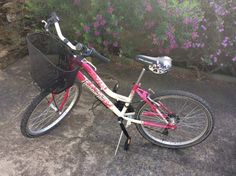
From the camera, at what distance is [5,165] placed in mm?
2695

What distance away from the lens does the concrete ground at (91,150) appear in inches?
109

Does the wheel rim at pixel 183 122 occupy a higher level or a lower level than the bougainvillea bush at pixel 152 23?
lower

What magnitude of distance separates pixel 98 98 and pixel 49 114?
75 cm

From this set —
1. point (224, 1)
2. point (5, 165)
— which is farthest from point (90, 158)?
point (224, 1)

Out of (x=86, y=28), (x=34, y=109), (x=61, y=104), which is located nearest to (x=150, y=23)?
(x=86, y=28)

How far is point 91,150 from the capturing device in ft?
9.75

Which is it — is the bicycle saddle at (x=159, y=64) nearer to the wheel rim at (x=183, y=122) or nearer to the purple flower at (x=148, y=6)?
the wheel rim at (x=183, y=122)

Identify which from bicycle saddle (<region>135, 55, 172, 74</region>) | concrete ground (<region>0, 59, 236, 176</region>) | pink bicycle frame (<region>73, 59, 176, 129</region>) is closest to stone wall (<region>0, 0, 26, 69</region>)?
concrete ground (<region>0, 59, 236, 176</region>)

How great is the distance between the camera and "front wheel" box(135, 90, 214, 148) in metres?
2.71

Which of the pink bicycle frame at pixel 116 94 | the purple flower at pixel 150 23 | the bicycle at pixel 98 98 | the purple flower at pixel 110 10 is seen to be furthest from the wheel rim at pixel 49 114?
the purple flower at pixel 150 23

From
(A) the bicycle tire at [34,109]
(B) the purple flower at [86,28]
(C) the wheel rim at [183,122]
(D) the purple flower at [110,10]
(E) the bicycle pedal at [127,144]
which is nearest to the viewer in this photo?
(A) the bicycle tire at [34,109]

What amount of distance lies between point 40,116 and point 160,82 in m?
1.97

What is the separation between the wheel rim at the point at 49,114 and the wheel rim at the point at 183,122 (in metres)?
0.90

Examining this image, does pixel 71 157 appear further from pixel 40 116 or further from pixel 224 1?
pixel 224 1
